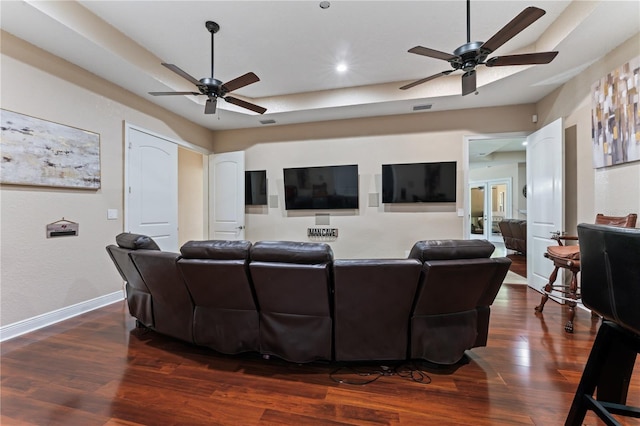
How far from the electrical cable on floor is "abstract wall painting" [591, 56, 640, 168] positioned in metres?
2.78

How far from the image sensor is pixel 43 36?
2.46 meters

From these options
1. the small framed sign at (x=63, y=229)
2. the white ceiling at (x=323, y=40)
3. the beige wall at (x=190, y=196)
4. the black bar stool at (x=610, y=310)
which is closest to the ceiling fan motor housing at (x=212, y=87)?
the white ceiling at (x=323, y=40)

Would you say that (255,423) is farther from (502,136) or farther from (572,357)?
(502,136)

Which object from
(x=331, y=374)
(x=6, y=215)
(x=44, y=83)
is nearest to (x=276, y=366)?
(x=331, y=374)

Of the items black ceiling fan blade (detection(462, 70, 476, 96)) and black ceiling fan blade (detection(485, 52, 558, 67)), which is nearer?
black ceiling fan blade (detection(485, 52, 558, 67))

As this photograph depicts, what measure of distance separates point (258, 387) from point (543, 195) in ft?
13.6

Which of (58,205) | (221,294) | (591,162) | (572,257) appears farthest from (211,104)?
(591,162)

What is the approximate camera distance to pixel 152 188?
392 cm

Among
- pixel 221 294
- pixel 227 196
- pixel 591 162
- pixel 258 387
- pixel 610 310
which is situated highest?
pixel 591 162

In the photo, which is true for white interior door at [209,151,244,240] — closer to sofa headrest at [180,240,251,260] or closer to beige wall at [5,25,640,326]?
beige wall at [5,25,640,326]

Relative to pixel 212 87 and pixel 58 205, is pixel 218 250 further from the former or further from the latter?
pixel 58 205

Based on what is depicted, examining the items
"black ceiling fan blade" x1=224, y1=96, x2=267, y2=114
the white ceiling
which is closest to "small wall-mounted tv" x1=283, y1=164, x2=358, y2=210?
the white ceiling

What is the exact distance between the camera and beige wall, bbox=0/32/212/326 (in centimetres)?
245

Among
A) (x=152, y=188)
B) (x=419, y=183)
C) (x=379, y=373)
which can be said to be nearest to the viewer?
(x=379, y=373)
